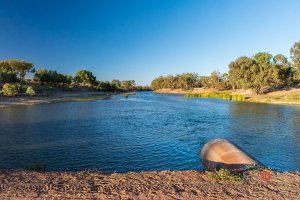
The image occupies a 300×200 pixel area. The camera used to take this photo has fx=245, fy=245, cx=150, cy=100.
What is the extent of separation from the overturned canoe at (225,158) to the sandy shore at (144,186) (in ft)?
7.18

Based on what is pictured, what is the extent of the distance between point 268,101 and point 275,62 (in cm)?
3822

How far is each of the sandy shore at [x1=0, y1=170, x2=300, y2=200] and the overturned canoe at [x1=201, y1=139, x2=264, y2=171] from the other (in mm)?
2189

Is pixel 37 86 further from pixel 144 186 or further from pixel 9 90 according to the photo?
pixel 144 186

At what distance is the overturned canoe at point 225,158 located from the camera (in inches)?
609

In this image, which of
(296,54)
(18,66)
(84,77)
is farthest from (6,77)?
(296,54)

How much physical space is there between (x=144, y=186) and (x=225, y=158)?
7.09 m

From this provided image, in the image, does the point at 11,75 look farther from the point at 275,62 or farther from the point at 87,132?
the point at 275,62

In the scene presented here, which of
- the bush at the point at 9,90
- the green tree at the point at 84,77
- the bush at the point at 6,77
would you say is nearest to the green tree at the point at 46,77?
the bush at the point at 6,77

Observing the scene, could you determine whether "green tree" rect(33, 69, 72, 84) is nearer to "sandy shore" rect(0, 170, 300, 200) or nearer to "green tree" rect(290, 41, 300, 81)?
"green tree" rect(290, 41, 300, 81)

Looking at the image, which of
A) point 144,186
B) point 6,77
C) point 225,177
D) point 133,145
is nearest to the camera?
point 144,186

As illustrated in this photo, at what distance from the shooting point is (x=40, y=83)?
→ 13912 centimetres

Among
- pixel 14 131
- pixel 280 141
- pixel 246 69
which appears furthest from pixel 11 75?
pixel 280 141

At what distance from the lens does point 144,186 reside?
459 inches

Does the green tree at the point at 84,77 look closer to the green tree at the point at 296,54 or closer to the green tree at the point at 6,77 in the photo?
the green tree at the point at 6,77
